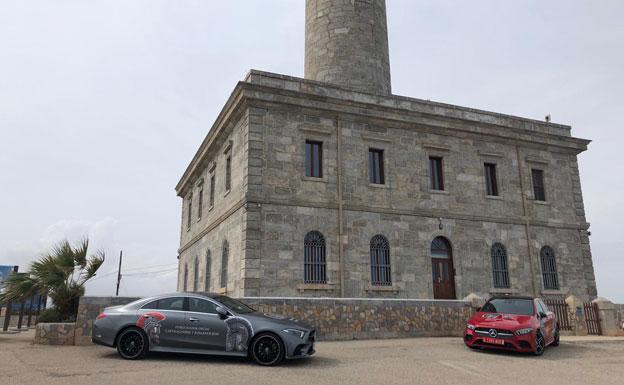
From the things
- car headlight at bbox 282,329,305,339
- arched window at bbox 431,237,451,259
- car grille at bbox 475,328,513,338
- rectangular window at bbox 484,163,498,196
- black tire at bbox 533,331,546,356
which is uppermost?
rectangular window at bbox 484,163,498,196

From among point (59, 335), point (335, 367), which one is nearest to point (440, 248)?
point (335, 367)

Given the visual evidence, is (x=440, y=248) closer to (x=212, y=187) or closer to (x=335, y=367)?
(x=212, y=187)

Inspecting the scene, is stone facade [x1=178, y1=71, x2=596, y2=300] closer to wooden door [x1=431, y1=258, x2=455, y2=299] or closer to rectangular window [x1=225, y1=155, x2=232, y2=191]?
wooden door [x1=431, y1=258, x2=455, y2=299]

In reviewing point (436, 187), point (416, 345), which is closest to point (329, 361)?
point (416, 345)

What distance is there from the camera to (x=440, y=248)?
18219 mm

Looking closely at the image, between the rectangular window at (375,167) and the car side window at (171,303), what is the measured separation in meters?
10.3

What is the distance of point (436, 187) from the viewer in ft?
62.3

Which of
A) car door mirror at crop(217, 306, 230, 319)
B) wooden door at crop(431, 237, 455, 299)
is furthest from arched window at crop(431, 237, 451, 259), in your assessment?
car door mirror at crop(217, 306, 230, 319)

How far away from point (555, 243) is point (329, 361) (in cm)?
1482

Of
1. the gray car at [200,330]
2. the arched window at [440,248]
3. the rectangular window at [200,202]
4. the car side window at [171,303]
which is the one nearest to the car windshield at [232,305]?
the gray car at [200,330]

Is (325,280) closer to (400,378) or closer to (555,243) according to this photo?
(400,378)

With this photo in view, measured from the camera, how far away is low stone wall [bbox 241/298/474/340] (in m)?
12.5

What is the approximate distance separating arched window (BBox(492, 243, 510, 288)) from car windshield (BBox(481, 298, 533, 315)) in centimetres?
693

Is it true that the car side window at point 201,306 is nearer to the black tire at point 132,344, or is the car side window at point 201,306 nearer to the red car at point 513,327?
the black tire at point 132,344
